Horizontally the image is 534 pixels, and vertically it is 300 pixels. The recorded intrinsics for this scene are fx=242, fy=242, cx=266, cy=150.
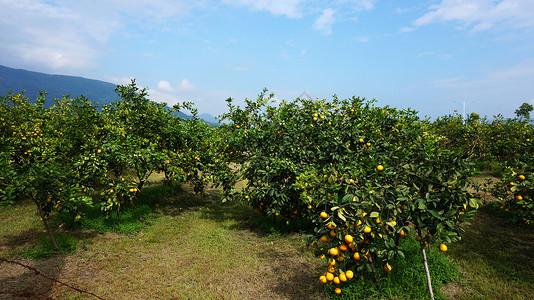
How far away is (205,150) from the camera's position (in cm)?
873

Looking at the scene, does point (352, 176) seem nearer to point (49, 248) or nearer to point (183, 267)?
point (183, 267)

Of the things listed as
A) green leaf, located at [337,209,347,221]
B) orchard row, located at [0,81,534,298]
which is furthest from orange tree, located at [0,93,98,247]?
green leaf, located at [337,209,347,221]

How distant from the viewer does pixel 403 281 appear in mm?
4430

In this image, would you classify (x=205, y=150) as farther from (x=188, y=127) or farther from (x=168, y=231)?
(x=168, y=231)

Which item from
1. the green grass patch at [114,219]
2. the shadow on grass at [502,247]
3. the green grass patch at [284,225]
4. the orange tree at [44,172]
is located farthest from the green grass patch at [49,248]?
the shadow on grass at [502,247]

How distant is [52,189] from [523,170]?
9267 mm

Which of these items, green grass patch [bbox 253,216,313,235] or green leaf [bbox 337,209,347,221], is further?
green grass patch [bbox 253,216,313,235]

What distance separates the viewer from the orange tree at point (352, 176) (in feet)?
11.0

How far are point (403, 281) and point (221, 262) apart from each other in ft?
12.2

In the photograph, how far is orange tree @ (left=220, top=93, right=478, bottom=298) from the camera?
132 inches

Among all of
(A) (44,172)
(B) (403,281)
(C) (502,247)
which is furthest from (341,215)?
(C) (502,247)

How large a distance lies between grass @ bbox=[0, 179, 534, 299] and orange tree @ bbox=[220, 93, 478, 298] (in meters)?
0.78

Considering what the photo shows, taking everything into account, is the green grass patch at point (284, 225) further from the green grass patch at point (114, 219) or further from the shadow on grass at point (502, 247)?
the green grass patch at point (114, 219)

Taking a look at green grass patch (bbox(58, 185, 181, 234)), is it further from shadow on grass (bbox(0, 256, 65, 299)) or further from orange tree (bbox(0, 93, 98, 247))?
shadow on grass (bbox(0, 256, 65, 299))
